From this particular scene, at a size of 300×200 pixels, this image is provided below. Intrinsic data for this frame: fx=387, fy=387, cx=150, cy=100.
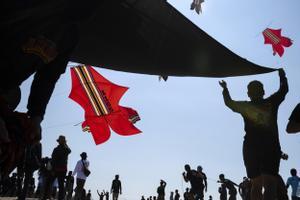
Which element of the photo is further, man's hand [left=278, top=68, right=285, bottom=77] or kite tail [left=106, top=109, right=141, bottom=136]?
kite tail [left=106, top=109, right=141, bottom=136]

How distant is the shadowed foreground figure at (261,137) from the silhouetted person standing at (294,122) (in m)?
1.09

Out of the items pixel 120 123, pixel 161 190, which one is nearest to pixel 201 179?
pixel 161 190

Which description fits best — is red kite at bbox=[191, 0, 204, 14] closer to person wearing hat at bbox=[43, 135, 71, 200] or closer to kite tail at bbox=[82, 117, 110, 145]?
kite tail at bbox=[82, 117, 110, 145]

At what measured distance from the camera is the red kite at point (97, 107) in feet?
18.3

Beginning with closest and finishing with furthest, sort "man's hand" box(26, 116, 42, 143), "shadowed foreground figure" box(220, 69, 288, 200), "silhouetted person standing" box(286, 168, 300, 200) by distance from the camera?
1. "man's hand" box(26, 116, 42, 143)
2. "shadowed foreground figure" box(220, 69, 288, 200)
3. "silhouetted person standing" box(286, 168, 300, 200)

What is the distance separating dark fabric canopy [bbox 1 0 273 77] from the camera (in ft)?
9.37

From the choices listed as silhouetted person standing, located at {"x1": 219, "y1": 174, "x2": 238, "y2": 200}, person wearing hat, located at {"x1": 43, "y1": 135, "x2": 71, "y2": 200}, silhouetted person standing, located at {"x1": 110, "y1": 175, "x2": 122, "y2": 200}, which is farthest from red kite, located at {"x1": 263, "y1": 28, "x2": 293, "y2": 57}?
silhouetted person standing, located at {"x1": 110, "y1": 175, "x2": 122, "y2": 200}

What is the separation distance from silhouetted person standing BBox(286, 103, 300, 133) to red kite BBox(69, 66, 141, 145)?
2550 millimetres

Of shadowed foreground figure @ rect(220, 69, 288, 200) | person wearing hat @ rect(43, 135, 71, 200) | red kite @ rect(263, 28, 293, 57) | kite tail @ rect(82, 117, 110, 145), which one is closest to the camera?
shadowed foreground figure @ rect(220, 69, 288, 200)

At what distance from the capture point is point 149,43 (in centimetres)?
311

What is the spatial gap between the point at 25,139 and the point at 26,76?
39cm

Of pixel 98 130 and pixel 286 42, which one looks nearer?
pixel 98 130

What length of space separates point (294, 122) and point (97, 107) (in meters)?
2.84

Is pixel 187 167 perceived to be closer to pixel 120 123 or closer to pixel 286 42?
pixel 286 42
